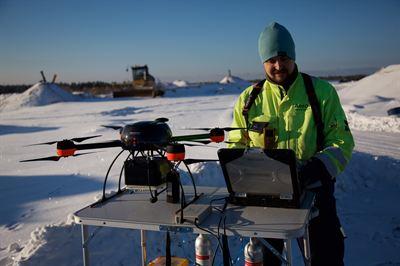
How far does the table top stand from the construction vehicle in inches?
1147

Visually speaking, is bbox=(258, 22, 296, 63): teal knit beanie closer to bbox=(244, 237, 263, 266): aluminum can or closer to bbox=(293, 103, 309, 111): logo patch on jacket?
bbox=(293, 103, 309, 111): logo patch on jacket

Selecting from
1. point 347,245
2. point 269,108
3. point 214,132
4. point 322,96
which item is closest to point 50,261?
point 214,132

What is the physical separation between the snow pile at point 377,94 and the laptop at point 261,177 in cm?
1235

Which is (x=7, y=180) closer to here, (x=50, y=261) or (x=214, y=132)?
(x=50, y=261)

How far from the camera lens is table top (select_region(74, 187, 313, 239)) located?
198cm

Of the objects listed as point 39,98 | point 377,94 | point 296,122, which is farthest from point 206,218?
point 39,98

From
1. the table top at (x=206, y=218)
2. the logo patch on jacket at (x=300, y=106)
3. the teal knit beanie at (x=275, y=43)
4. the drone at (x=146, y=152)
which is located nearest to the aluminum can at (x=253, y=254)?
the table top at (x=206, y=218)

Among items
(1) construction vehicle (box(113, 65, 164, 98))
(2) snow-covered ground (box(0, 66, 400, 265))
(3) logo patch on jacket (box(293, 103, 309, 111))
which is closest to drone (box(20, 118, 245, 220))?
(3) logo patch on jacket (box(293, 103, 309, 111))

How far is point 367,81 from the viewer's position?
2069cm

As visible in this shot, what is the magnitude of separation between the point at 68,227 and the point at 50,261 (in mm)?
462

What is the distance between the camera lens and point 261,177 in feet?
7.06

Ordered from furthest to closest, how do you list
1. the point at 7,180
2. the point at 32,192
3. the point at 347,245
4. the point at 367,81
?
1. the point at 367,81
2. the point at 7,180
3. the point at 32,192
4. the point at 347,245

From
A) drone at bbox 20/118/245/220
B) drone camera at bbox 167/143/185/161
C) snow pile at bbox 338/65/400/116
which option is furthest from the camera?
snow pile at bbox 338/65/400/116

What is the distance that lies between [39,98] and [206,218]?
29181mm
